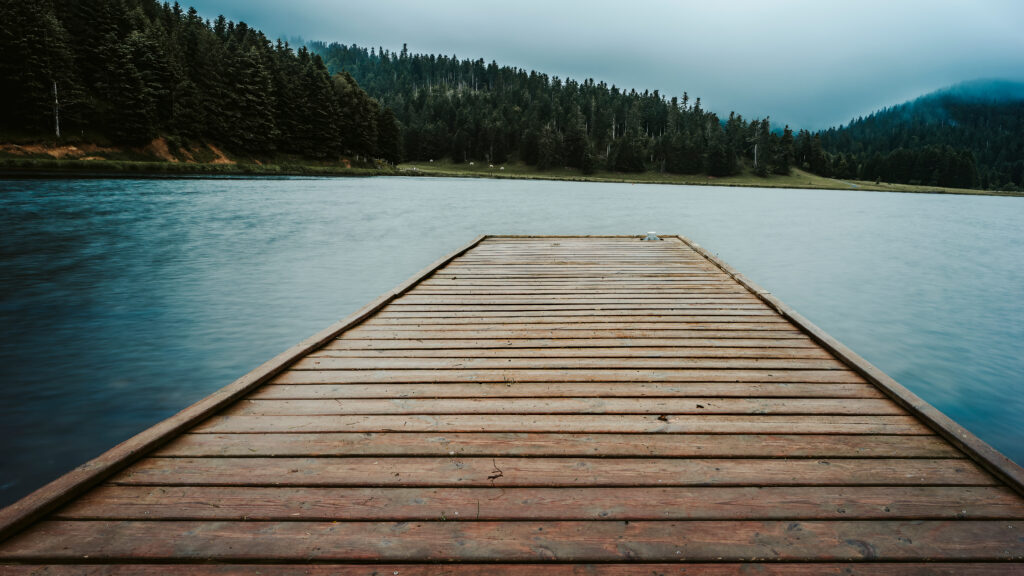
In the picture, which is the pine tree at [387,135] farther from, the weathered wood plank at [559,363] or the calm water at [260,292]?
the weathered wood plank at [559,363]

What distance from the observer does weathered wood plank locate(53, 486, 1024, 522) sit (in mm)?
2281

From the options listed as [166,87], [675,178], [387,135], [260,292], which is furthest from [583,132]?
[260,292]

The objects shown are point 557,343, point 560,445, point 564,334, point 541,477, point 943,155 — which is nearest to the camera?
point 541,477

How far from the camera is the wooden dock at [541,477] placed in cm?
207

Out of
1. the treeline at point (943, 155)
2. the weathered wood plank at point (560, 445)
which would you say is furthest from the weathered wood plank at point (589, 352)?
the treeline at point (943, 155)

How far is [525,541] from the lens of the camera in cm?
214

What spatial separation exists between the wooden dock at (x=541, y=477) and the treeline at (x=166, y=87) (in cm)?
5495

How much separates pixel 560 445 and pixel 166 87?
63.6 meters

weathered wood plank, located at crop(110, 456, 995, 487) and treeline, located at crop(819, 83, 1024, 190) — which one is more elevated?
treeline, located at crop(819, 83, 1024, 190)

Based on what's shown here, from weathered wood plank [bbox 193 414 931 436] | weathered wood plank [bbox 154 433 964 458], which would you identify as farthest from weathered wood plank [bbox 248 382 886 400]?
weathered wood plank [bbox 154 433 964 458]

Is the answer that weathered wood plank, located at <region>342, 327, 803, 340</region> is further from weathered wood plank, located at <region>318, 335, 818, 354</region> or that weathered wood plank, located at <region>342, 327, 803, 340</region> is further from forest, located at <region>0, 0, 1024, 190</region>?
forest, located at <region>0, 0, 1024, 190</region>

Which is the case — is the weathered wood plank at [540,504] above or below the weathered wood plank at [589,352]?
below

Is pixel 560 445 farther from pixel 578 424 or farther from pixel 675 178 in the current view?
pixel 675 178

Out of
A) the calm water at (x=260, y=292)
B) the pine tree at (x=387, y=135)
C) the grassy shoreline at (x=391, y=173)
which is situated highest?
the pine tree at (x=387, y=135)
